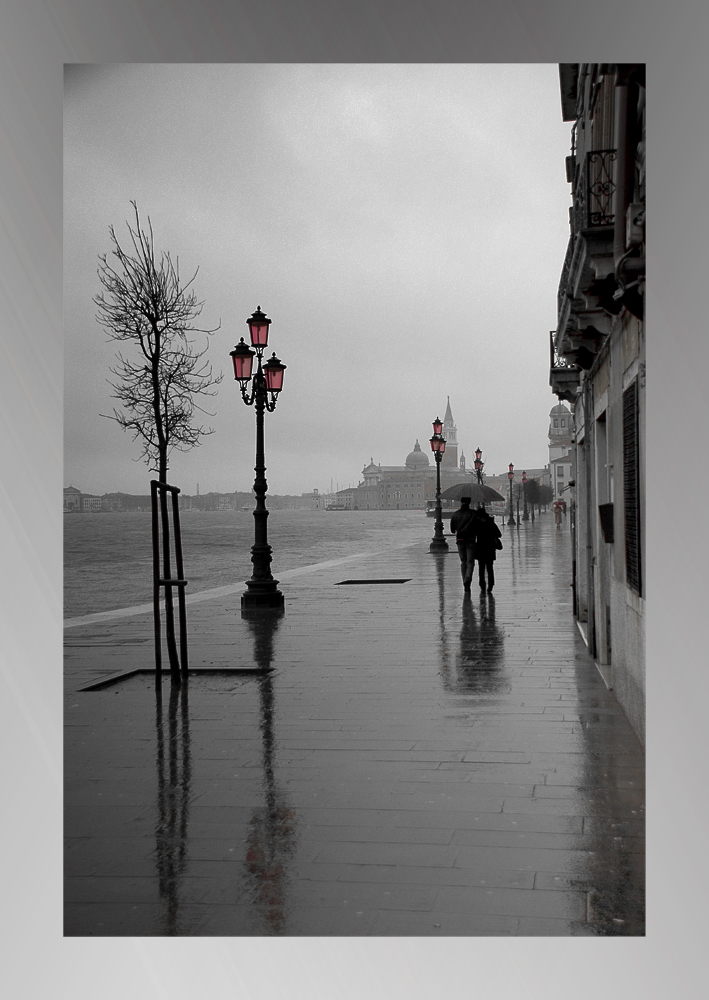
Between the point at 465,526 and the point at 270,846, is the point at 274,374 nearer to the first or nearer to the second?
the point at 465,526

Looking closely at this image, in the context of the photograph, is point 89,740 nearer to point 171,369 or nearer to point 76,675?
point 76,675

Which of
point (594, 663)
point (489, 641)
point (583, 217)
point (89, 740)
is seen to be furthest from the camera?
point (489, 641)

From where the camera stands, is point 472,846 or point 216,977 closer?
point 216,977

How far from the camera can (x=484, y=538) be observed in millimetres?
17719

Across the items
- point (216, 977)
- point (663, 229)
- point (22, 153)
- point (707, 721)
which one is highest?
point (22, 153)

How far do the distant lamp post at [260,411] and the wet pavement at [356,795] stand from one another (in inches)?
167

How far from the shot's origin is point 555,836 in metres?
4.89

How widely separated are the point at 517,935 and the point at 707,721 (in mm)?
1054

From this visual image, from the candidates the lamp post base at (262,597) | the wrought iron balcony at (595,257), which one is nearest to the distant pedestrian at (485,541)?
the lamp post base at (262,597)

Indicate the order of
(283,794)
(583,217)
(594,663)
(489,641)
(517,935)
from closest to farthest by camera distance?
(517,935) → (283,794) → (583,217) → (594,663) → (489,641)

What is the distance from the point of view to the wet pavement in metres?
4.09

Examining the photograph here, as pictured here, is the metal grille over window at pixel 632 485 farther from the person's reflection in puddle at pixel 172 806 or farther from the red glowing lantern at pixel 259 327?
the red glowing lantern at pixel 259 327

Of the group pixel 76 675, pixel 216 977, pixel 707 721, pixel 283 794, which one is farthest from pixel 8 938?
pixel 76 675

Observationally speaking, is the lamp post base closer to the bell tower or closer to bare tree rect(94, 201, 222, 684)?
bare tree rect(94, 201, 222, 684)
